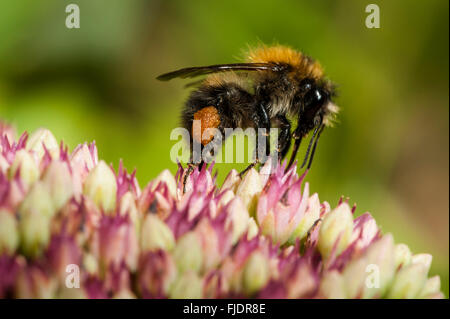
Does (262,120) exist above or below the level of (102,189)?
above

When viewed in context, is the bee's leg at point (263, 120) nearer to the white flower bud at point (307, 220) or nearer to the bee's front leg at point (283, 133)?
the bee's front leg at point (283, 133)

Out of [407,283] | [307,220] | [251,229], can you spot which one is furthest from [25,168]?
[407,283]

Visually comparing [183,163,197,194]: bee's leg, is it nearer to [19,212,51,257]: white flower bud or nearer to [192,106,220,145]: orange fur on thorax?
[192,106,220,145]: orange fur on thorax

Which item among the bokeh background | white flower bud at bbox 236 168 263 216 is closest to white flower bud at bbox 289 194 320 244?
white flower bud at bbox 236 168 263 216

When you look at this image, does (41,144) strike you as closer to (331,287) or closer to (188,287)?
(188,287)
